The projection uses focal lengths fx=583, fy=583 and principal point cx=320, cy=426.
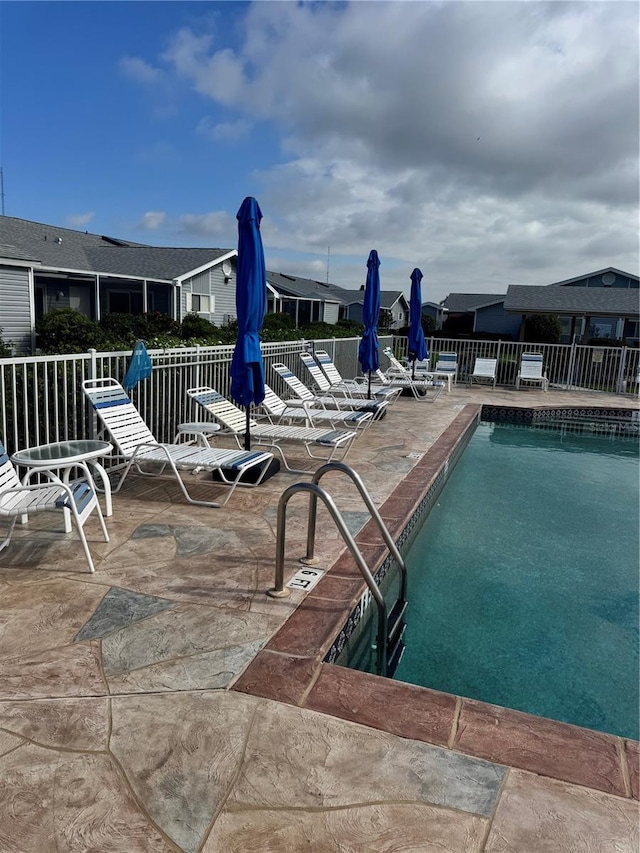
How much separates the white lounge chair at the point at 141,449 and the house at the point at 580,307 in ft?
76.7

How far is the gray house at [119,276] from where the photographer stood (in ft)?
70.3

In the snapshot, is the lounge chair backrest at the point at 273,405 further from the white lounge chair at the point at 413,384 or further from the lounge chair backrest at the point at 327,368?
the white lounge chair at the point at 413,384

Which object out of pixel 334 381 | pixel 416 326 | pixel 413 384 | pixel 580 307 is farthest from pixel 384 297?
pixel 334 381

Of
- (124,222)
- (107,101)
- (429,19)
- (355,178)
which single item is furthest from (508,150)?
(124,222)

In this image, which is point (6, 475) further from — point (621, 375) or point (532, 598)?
point (621, 375)

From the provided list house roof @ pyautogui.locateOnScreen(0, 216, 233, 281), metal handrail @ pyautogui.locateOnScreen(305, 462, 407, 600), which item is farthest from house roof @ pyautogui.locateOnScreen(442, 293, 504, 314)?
metal handrail @ pyautogui.locateOnScreen(305, 462, 407, 600)

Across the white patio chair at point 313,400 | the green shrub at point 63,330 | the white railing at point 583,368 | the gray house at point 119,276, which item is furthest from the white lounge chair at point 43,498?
the gray house at point 119,276

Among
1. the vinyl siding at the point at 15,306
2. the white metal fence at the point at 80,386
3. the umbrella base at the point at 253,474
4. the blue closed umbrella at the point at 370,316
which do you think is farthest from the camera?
the vinyl siding at the point at 15,306

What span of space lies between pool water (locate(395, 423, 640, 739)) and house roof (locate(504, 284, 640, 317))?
24.5 metres

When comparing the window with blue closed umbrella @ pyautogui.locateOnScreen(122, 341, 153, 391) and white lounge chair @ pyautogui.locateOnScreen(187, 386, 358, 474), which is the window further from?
blue closed umbrella @ pyautogui.locateOnScreen(122, 341, 153, 391)

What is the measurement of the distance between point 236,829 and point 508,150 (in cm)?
1432

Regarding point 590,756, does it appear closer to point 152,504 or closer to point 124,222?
point 152,504

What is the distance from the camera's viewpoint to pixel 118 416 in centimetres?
548

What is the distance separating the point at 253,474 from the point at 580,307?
94.9 feet
